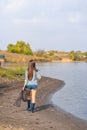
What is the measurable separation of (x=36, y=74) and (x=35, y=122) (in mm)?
2251

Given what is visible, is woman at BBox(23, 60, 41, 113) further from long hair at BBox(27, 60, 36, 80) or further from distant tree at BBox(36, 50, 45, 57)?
distant tree at BBox(36, 50, 45, 57)

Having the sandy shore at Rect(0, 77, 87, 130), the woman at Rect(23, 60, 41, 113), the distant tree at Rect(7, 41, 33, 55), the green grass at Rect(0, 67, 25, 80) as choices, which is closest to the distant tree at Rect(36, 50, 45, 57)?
the distant tree at Rect(7, 41, 33, 55)

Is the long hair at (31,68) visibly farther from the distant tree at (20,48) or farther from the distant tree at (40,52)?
the distant tree at (40,52)

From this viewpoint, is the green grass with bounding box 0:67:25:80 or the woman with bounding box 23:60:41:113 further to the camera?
the green grass with bounding box 0:67:25:80

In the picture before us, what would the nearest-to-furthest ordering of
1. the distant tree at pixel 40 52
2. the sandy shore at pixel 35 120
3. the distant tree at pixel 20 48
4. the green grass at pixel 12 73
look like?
the sandy shore at pixel 35 120, the green grass at pixel 12 73, the distant tree at pixel 20 48, the distant tree at pixel 40 52

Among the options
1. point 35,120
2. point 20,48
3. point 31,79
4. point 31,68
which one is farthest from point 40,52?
point 35,120

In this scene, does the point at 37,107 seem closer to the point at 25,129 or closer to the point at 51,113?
the point at 51,113

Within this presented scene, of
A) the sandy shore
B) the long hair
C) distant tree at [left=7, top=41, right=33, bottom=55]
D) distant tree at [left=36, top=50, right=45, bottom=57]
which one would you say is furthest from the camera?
distant tree at [left=36, top=50, right=45, bottom=57]

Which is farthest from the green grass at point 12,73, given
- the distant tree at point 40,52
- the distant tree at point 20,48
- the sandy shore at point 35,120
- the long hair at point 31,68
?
the distant tree at point 40,52

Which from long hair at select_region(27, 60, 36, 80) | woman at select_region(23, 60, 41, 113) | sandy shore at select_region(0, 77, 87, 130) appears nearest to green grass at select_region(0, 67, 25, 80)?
sandy shore at select_region(0, 77, 87, 130)

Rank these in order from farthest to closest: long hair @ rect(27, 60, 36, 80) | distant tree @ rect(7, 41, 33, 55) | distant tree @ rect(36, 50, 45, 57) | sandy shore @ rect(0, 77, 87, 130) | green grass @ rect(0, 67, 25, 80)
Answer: distant tree @ rect(36, 50, 45, 57)
distant tree @ rect(7, 41, 33, 55)
green grass @ rect(0, 67, 25, 80)
long hair @ rect(27, 60, 36, 80)
sandy shore @ rect(0, 77, 87, 130)

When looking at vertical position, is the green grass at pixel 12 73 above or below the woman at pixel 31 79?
below

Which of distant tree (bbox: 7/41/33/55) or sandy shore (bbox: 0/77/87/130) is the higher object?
distant tree (bbox: 7/41/33/55)

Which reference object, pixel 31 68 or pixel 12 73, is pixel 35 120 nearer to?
pixel 31 68
